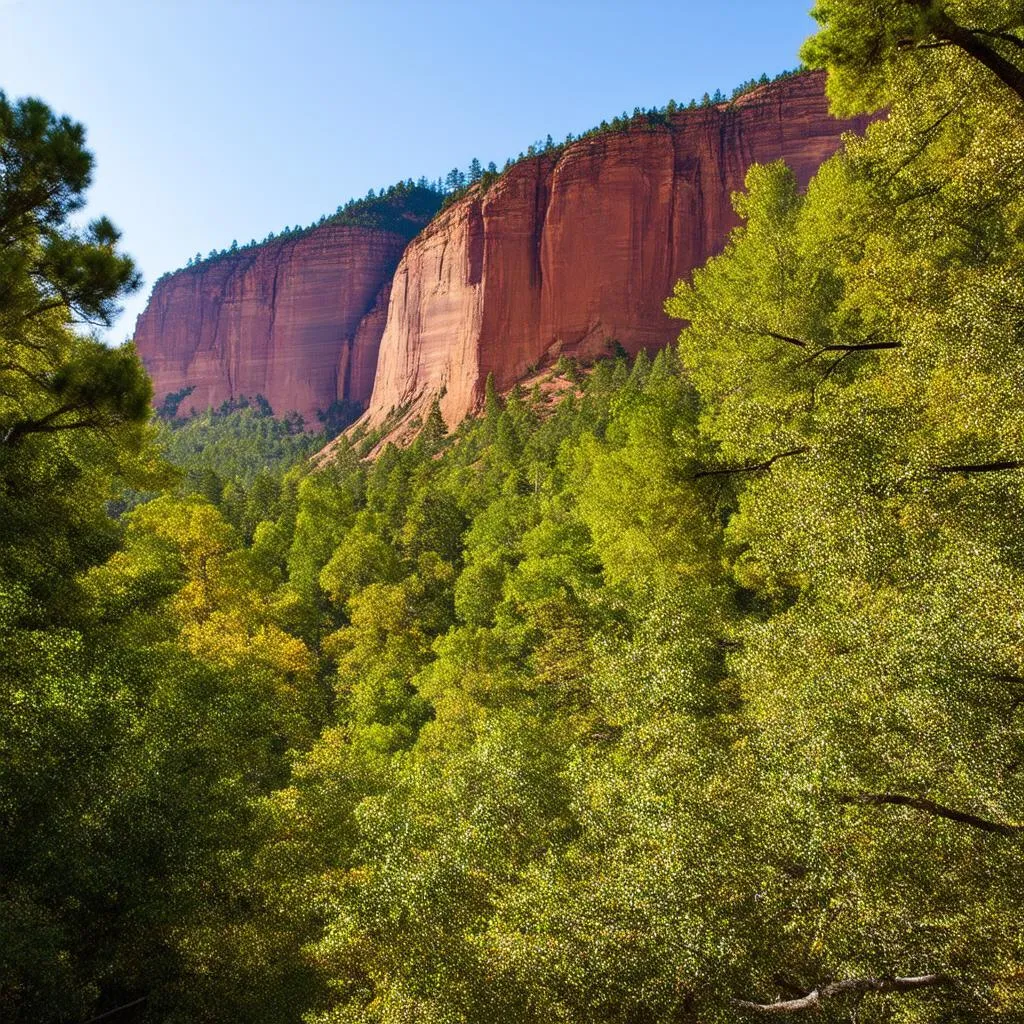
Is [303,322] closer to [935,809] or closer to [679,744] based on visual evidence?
[679,744]

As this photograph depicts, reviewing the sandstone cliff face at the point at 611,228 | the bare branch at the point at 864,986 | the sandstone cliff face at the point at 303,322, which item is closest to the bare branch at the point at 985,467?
the bare branch at the point at 864,986

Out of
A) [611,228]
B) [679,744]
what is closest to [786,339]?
[679,744]

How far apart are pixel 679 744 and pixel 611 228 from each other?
7857cm

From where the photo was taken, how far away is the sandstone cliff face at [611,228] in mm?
78562

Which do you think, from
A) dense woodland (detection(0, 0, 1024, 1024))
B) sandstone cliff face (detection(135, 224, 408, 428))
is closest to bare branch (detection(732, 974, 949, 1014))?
dense woodland (detection(0, 0, 1024, 1024))

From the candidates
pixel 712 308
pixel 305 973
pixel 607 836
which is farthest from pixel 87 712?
pixel 712 308

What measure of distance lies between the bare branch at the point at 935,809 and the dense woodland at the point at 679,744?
0.05 metres

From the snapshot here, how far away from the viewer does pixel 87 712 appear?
8.98 meters

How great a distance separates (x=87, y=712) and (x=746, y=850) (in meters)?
8.01

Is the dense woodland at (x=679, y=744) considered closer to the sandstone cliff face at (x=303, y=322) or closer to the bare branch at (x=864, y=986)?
the bare branch at (x=864, y=986)

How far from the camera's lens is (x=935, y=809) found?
22.0 feet

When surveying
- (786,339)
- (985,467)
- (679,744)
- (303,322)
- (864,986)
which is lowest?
(864,986)

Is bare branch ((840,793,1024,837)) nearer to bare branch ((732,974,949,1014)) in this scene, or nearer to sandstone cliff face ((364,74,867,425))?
bare branch ((732,974,949,1014))

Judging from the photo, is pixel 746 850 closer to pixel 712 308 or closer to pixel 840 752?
pixel 840 752
